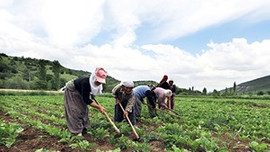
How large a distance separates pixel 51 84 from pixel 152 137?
210 ft

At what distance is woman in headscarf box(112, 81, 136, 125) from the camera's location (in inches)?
274

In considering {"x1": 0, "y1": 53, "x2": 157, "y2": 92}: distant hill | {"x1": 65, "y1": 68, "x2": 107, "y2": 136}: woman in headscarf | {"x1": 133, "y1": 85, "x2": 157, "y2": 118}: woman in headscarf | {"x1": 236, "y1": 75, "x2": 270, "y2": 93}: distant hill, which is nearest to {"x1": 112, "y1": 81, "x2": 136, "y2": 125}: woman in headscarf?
{"x1": 65, "y1": 68, "x2": 107, "y2": 136}: woman in headscarf

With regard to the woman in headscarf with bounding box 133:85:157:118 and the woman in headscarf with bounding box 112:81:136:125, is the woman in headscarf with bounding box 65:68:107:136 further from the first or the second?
the woman in headscarf with bounding box 133:85:157:118

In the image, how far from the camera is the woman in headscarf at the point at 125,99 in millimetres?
6959

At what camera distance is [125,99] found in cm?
748

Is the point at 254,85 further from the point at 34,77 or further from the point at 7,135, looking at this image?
the point at 7,135

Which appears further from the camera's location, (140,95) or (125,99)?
(140,95)

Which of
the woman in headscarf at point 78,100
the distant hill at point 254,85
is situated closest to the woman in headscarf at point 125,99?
the woman in headscarf at point 78,100

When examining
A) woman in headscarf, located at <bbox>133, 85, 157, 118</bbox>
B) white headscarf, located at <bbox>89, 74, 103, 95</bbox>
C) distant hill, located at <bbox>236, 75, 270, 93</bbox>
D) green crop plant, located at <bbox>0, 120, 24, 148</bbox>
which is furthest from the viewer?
distant hill, located at <bbox>236, 75, 270, 93</bbox>

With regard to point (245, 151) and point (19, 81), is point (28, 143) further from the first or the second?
point (19, 81)

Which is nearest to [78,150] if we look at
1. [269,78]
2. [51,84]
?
[51,84]

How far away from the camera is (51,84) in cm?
6662

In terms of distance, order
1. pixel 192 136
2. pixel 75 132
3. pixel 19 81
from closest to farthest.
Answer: pixel 75 132, pixel 192 136, pixel 19 81

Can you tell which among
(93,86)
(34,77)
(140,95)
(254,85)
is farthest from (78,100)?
(254,85)
